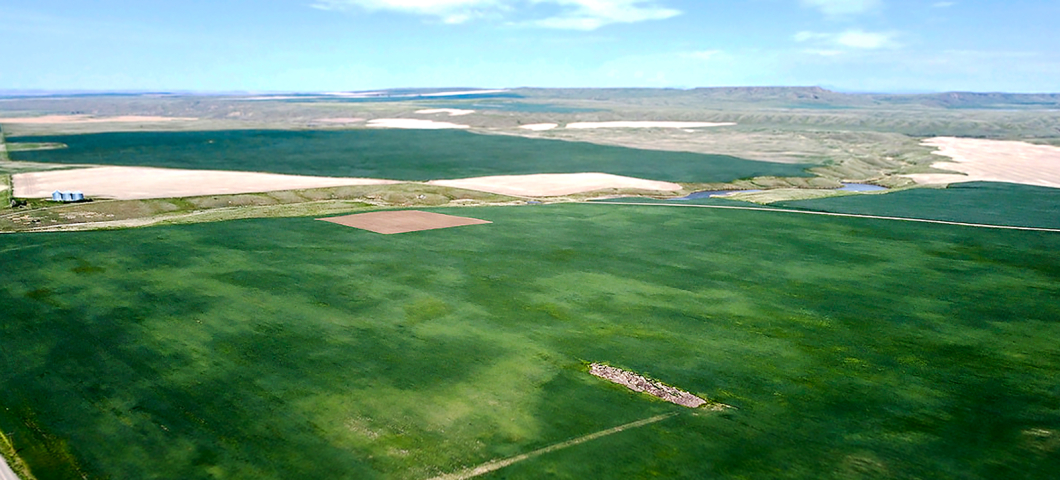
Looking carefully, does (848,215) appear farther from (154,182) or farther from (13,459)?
(154,182)

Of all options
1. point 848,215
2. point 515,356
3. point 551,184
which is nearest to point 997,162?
point 848,215

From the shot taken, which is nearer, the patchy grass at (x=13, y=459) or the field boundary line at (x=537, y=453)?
the patchy grass at (x=13, y=459)

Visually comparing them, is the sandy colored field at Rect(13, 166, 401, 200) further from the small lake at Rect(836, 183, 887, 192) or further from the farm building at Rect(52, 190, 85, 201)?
the small lake at Rect(836, 183, 887, 192)

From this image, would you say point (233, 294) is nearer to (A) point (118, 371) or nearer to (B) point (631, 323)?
(A) point (118, 371)

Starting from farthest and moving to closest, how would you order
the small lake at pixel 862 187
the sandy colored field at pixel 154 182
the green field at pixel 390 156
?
1. the green field at pixel 390 156
2. the small lake at pixel 862 187
3. the sandy colored field at pixel 154 182

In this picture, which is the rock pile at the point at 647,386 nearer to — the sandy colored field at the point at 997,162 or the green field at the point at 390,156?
the green field at the point at 390,156

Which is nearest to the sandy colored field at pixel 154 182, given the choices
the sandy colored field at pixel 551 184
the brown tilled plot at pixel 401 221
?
the sandy colored field at pixel 551 184

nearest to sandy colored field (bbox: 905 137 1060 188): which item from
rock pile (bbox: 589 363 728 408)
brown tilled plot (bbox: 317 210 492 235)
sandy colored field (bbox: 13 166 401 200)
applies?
brown tilled plot (bbox: 317 210 492 235)
